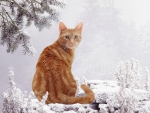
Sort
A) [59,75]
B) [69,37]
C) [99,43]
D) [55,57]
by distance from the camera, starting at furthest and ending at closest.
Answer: [99,43] → [69,37] → [55,57] → [59,75]

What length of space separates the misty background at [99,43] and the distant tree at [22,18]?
32.9ft

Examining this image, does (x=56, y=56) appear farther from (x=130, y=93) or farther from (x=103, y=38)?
(x=103, y=38)

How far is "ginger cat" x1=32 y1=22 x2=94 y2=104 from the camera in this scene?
323 cm

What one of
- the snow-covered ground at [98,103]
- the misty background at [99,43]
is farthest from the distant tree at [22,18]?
the misty background at [99,43]

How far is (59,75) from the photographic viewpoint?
10.8 ft

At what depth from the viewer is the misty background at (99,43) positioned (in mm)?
13789

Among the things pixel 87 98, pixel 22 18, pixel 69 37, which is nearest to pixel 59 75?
pixel 87 98

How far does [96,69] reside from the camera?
1374 cm

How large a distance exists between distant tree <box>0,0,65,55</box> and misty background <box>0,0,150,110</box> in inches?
395

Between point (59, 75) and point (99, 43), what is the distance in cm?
1138

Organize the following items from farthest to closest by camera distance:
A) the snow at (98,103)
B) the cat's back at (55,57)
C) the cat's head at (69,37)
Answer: the cat's head at (69,37) < the cat's back at (55,57) < the snow at (98,103)

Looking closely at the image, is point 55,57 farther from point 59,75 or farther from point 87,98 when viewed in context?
point 87,98

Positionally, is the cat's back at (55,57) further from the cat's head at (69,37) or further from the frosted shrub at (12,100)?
the frosted shrub at (12,100)

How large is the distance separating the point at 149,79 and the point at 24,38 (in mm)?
2292
